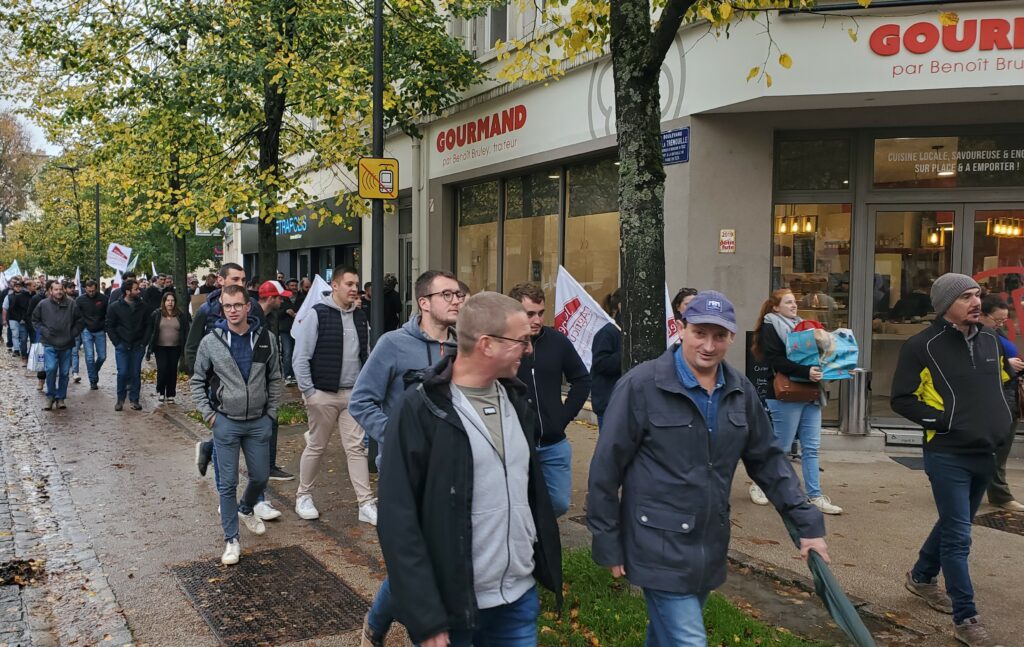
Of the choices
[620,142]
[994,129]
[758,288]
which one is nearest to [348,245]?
[758,288]

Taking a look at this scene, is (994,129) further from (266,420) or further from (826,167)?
(266,420)

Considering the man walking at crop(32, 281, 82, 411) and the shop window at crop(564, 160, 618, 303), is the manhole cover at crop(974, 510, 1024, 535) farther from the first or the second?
the man walking at crop(32, 281, 82, 411)

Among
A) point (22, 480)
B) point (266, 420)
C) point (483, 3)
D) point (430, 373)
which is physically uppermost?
point (483, 3)

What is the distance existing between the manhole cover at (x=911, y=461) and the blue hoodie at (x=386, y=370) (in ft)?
19.9

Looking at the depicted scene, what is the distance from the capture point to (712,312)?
338 cm

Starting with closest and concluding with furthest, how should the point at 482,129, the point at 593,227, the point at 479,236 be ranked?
1. the point at 593,227
2. the point at 482,129
3. the point at 479,236

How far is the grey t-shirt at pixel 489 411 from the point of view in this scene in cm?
301

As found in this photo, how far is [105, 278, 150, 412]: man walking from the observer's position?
1338cm

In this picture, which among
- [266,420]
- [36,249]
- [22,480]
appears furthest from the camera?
[36,249]

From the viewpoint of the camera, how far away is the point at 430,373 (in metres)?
3.04

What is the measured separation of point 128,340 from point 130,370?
0.46 metres

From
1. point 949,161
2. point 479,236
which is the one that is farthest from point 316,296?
point 479,236

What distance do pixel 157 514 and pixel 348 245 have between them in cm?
1650

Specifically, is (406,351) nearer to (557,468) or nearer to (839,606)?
(557,468)
